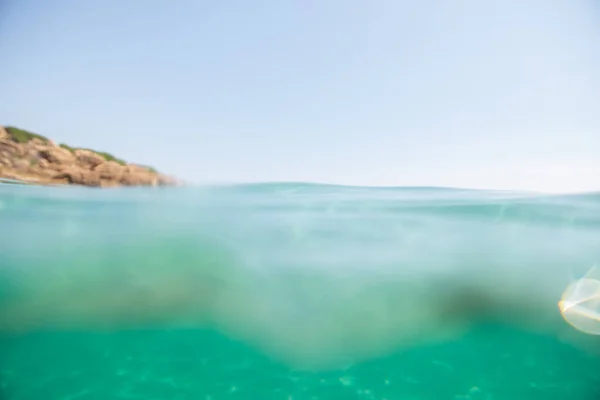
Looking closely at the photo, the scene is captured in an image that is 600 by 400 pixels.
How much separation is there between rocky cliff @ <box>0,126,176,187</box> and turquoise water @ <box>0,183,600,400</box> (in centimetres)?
195

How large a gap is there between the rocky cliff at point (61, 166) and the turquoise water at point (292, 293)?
1.95 metres

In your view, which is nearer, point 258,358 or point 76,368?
point 76,368

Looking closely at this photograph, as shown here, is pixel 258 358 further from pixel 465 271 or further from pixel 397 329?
pixel 465 271

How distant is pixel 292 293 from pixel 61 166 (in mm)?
24800

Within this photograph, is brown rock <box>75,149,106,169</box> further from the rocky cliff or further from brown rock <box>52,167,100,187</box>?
brown rock <box>52,167,100,187</box>

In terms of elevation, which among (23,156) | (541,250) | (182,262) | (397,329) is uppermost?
(23,156)

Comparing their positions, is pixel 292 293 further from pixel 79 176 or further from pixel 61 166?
pixel 61 166

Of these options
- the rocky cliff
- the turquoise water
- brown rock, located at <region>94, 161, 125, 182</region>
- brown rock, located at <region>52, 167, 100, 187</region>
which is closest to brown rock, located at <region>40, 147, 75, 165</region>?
the rocky cliff

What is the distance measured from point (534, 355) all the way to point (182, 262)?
16.9 m

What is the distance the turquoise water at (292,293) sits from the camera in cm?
760

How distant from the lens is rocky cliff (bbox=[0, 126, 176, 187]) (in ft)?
69.5

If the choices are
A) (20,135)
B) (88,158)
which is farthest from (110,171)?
(20,135)

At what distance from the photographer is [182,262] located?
16.3m

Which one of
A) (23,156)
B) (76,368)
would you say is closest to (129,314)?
(76,368)
